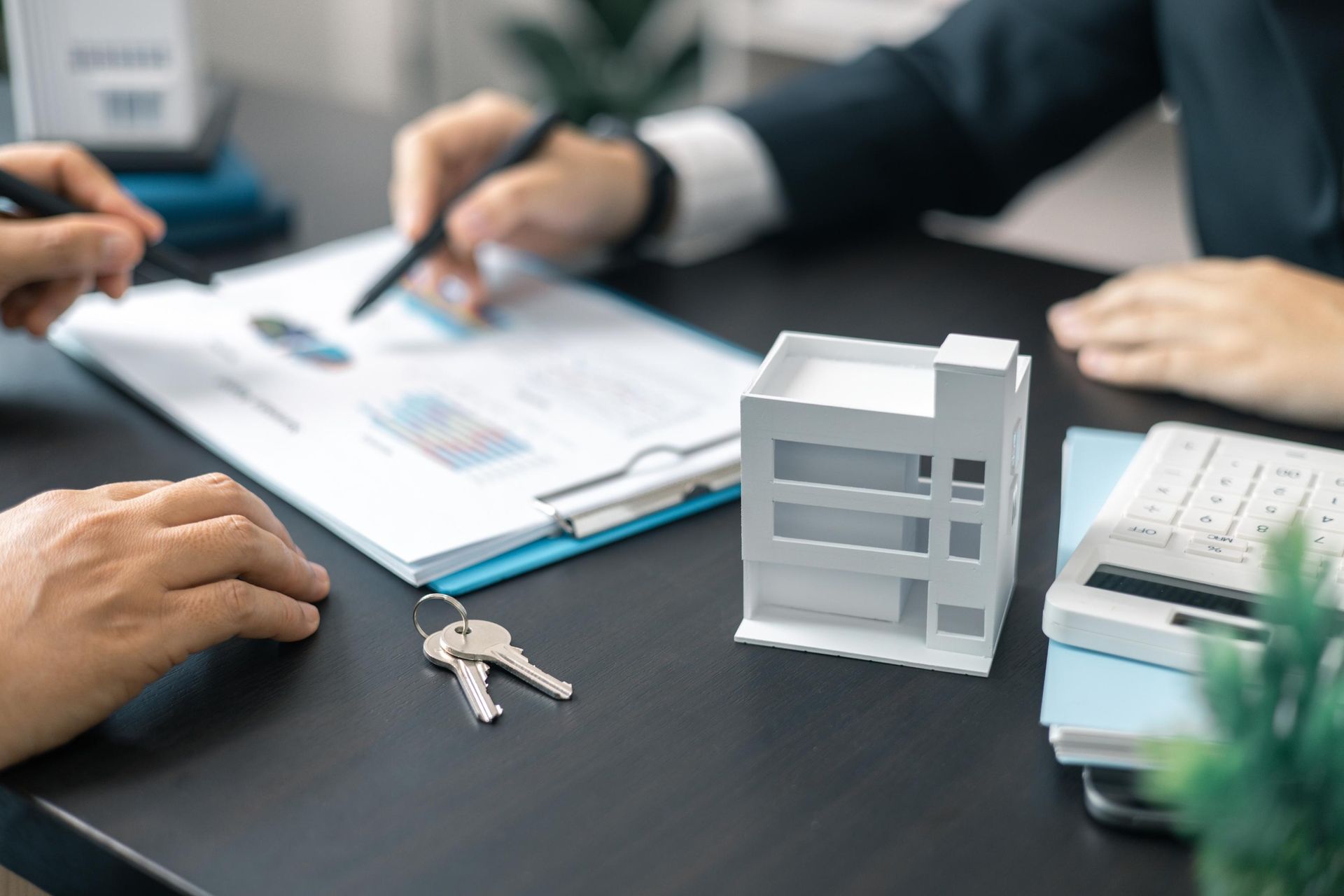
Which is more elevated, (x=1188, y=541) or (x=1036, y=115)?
(x=1036, y=115)

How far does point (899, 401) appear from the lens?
21.6 inches

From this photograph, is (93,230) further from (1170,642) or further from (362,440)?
(1170,642)

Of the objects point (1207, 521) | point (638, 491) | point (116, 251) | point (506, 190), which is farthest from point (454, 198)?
point (1207, 521)

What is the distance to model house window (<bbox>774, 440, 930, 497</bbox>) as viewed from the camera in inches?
21.5

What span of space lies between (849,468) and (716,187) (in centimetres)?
60

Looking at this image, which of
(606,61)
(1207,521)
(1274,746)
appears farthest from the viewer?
(606,61)

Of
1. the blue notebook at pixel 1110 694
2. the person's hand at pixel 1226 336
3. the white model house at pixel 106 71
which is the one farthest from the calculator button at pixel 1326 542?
the white model house at pixel 106 71

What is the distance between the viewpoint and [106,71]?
1.11 meters

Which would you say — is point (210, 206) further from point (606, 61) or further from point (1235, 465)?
point (606, 61)

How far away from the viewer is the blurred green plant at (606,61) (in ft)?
9.39

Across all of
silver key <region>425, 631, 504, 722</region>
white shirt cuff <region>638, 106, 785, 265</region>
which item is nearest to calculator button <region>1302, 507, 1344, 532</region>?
silver key <region>425, 631, 504, 722</region>

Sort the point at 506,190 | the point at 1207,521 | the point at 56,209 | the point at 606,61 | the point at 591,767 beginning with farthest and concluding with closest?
1. the point at 606,61
2. the point at 506,190
3. the point at 56,209
4. the point at 1207,521
5. the point at 591,767

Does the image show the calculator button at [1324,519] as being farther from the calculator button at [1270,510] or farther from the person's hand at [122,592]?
the person's hand at [122,592]

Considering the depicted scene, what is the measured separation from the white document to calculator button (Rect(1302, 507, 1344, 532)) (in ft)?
1.04
